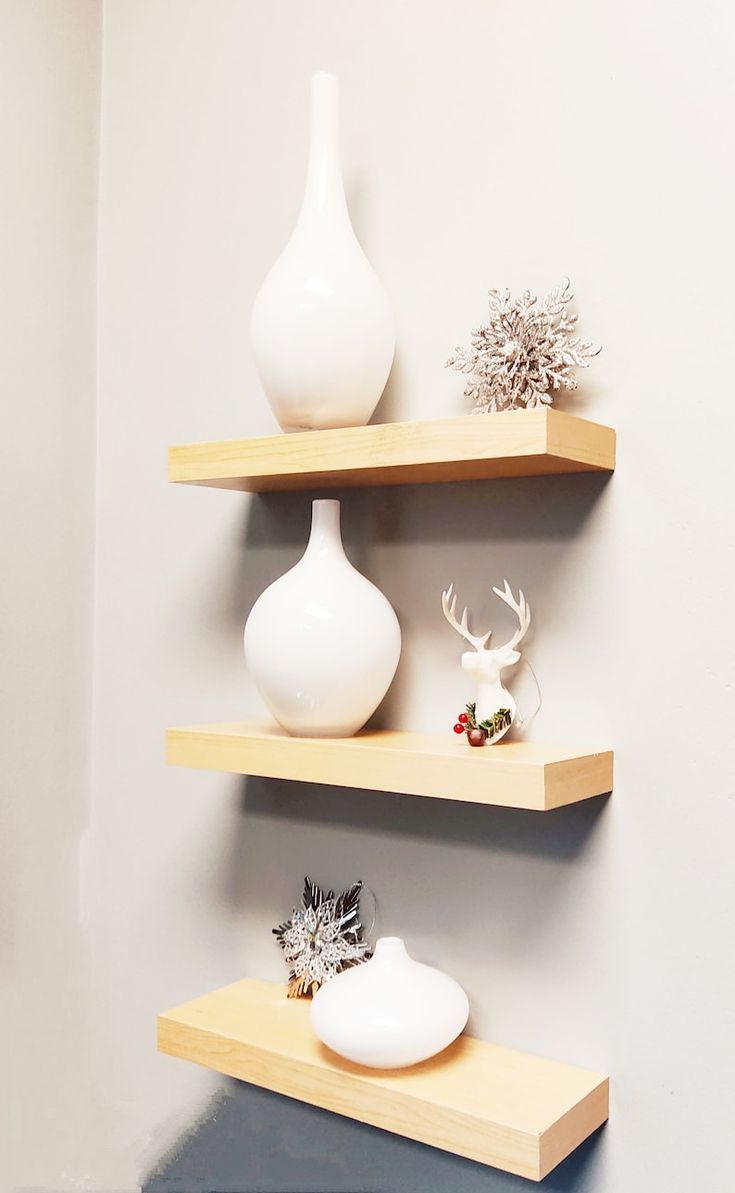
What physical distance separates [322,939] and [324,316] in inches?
25.6

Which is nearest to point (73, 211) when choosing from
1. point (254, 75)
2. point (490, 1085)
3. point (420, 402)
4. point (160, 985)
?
point (254, 75)

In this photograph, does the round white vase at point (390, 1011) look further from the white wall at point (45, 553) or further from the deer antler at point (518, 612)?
the white wall at point (45, 553)

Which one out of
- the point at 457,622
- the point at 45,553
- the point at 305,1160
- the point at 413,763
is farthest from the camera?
the point at 45,553

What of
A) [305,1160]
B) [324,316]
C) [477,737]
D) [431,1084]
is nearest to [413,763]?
[477,737]

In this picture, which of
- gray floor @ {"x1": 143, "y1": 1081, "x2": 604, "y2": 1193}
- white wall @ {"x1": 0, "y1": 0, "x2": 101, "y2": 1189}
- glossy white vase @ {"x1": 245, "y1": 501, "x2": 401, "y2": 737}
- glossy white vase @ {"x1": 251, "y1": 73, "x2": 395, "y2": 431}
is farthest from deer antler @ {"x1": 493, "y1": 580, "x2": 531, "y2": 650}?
white wall @ {"x1": 0, "y1": 0, "x2": 101, "y2": 1189}

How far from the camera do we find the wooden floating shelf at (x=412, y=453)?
91 centimetres

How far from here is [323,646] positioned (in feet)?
3.39

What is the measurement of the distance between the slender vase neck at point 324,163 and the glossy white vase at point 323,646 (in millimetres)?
336

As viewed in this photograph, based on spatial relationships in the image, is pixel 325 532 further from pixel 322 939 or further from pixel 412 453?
pixel 322 939

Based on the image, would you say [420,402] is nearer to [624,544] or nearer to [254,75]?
[624,544]

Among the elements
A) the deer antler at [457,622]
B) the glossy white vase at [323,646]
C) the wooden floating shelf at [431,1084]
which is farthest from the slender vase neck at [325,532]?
the wooden floating shelf at [431,1084]

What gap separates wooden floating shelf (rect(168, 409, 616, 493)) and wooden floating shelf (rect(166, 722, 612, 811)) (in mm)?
262

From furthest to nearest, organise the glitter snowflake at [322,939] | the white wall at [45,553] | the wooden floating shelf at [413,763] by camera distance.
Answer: the white wall at [45,553] < the glitter snowflake at [322,939] < the wooden floating shelf at [413,763]

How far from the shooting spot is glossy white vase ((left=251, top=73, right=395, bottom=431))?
1054 mm
